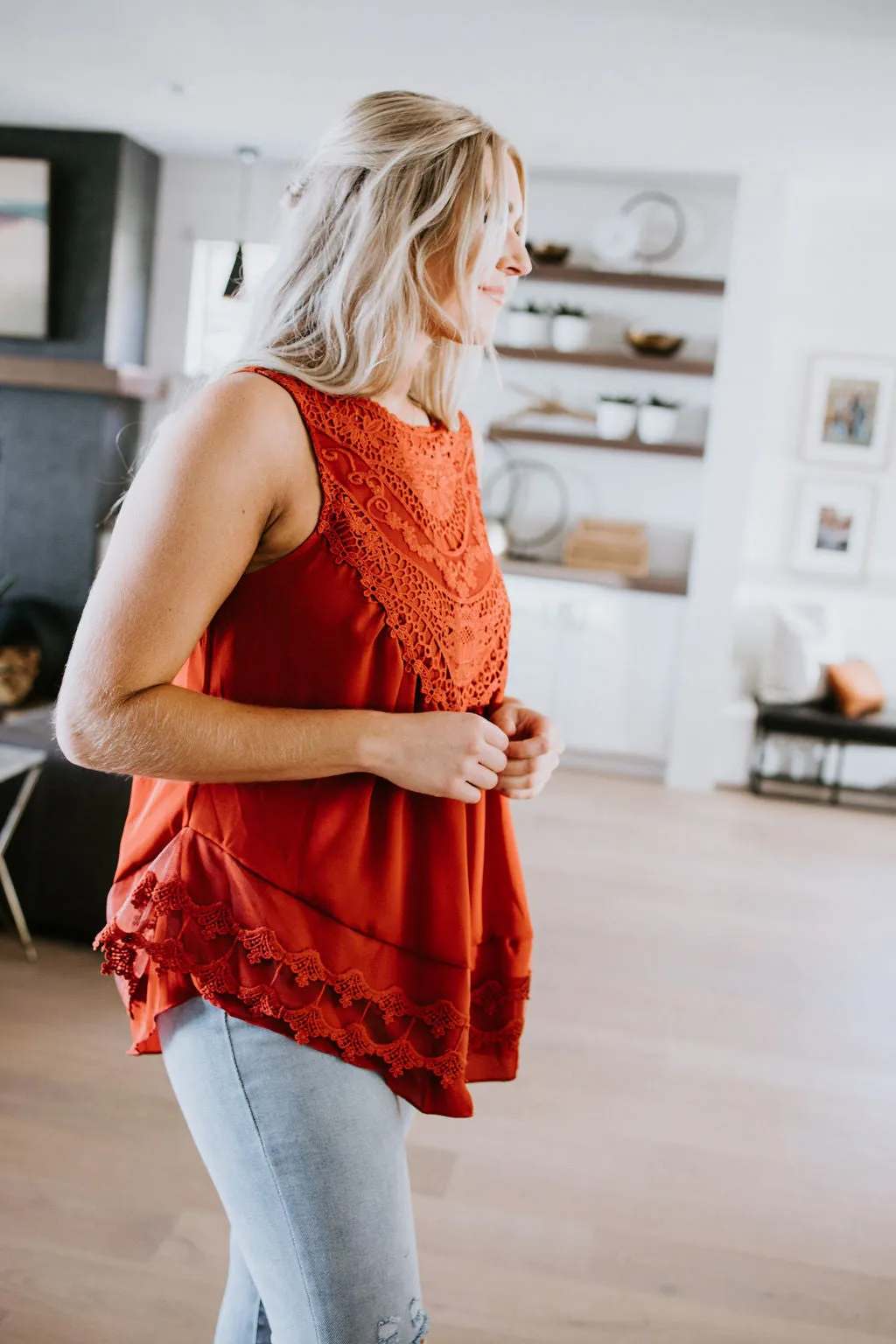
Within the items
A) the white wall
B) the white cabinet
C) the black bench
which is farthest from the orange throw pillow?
the white cabinet

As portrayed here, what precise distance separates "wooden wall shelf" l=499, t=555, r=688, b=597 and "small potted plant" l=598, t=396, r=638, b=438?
657 millimetres

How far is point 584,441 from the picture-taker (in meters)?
5.29

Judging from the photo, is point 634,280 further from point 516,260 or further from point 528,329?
point 516,260

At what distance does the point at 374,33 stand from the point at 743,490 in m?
2.54

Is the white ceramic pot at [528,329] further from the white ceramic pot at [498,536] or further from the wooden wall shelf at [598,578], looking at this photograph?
the wooden wall shelf at [598,578]

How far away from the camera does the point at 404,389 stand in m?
1.05

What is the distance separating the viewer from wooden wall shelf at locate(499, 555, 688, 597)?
519 centimetres

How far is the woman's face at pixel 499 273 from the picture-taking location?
99cm

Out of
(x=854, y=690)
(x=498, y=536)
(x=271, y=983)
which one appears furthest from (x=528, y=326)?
(x=271, y=983)

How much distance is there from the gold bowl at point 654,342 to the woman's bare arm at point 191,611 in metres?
4.59

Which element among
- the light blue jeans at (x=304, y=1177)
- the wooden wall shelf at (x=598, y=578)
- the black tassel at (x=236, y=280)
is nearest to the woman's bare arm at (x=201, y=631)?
the light blue jeans at (x=304, y=1177)

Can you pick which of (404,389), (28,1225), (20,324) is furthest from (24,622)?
(404,389)

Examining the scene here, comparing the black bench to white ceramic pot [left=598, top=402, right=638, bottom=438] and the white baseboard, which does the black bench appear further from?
white ceramic pot [left=598, top=402, right=638, bottom=438]

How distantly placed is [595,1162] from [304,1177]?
1.56 meters
